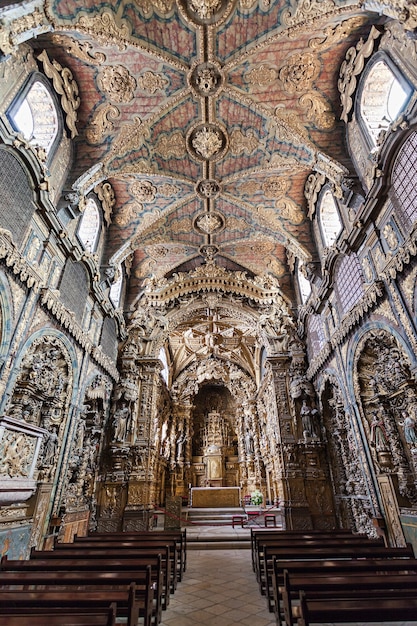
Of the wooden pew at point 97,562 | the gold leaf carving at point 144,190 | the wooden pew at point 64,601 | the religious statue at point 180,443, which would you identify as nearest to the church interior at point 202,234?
the gold leaf carving at point 144,190

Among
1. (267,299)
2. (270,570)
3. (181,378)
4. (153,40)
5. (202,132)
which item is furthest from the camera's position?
(181,378)

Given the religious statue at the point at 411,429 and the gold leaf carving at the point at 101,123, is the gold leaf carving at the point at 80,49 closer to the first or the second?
the gold leaf carving at the point at 101,123

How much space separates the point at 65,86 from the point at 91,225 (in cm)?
461

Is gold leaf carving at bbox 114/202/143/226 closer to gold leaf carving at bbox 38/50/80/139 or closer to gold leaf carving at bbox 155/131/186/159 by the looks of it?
gold leaf carving at bbox 155/131/186/159

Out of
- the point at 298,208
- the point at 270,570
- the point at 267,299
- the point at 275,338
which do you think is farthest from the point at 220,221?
the point at 270,570

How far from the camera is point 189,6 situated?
857 cm

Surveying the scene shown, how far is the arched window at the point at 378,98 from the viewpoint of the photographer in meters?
8.77

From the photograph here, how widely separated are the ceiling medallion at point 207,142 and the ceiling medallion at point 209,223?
9.64 ft

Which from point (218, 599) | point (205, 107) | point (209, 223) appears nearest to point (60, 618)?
point (218, 599)

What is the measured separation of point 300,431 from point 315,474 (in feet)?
5.46

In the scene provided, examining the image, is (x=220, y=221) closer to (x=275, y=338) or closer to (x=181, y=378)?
(x=275, y=338)

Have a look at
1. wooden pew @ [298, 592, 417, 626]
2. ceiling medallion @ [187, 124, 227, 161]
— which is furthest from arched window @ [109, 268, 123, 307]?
wooden pew @ [298, 592, 417, 626]

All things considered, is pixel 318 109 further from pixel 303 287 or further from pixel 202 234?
pixel 303 287

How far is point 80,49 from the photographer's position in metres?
9.12
